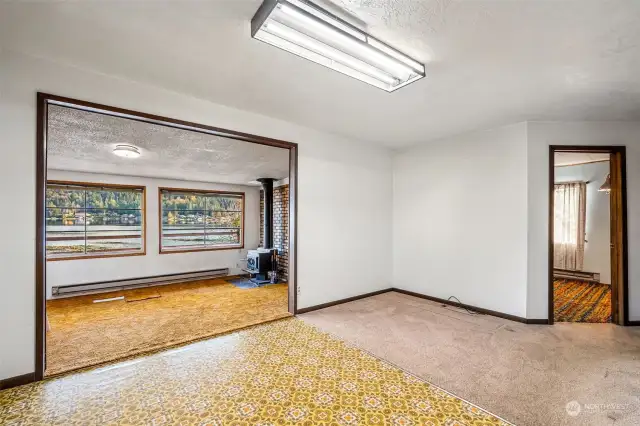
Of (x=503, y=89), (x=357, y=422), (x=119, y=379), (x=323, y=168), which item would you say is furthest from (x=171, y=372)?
(x=503, y=89)

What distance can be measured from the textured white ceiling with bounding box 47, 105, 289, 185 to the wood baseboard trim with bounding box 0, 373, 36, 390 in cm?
235

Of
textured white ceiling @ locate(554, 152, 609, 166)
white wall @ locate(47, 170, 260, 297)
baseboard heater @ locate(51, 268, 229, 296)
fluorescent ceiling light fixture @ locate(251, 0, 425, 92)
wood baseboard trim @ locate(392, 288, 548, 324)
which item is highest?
fluorescent ceiling light fixture @ locate(251, 0, 425, 92)

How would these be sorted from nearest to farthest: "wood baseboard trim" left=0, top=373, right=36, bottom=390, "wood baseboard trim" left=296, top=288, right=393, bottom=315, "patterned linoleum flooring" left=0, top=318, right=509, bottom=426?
1. "patterned linoleum flooring" left=0, top=318, right=509, bottom=426
2. "wood baseboard trim" left=0, top=373, right=36, bottom=390
3. "wood baseboard trim" left=296, top=288, right=393, bottom=315

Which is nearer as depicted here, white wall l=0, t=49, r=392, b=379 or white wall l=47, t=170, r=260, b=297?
white wall l=0, t=49, r=392, b=379

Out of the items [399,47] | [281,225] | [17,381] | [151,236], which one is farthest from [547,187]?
[151,236]

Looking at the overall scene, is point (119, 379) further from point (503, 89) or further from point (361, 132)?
point (503, 89)

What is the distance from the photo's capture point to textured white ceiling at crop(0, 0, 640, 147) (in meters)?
1.72

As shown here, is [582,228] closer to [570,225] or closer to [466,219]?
[570,225]

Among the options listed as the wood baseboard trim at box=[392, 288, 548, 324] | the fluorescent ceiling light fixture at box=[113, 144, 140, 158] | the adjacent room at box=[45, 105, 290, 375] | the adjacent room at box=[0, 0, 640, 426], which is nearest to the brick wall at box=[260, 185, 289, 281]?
the adjacent room at box=[45, 105, 290, 375]

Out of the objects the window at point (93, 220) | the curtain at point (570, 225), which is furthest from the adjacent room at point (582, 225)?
the window at point (93, 220)

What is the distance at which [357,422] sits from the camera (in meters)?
1.77

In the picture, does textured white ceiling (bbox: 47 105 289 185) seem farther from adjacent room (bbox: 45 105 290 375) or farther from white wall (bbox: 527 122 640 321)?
white wall (bbox: 527 122 640 321)

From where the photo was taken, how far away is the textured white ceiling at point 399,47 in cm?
172

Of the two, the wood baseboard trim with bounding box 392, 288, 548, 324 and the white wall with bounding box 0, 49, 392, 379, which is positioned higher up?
the white wall with bounding box 0, 49, 392, 379
